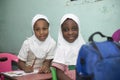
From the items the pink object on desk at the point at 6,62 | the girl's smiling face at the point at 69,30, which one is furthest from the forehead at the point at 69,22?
the pink object on desk at the point at 6,62

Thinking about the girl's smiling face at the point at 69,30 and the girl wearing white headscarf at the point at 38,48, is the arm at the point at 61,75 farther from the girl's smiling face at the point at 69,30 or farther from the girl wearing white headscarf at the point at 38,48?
the girl wearing white headscarf at the point at 38,48

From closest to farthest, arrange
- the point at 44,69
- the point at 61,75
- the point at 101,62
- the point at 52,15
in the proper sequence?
the point at 101,62
the point at 61,75
the point at 44,69
the point at 52,15

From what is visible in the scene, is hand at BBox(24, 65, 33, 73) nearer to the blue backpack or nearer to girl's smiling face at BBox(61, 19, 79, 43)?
girl's smiling face at BBox(61, 19, 79, 43)

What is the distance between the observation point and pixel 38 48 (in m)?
2.80

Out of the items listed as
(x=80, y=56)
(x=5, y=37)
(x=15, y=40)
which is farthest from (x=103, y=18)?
(x=5, y=37)

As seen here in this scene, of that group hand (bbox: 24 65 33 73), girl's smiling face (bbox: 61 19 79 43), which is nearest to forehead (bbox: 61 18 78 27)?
girl's smiling face (bbox: 61 19 79 43)

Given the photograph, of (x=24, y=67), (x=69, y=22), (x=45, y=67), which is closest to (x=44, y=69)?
(x=45, y=67)

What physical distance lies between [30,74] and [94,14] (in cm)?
100

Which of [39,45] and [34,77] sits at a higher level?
[39,45]

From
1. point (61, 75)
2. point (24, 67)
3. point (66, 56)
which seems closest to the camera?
point (61, 75)

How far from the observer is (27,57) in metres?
2.79

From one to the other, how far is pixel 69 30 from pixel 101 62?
2.80 ft

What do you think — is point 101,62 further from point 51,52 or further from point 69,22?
point 51,52

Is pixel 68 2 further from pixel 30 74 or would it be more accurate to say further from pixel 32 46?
pixel 30 74
